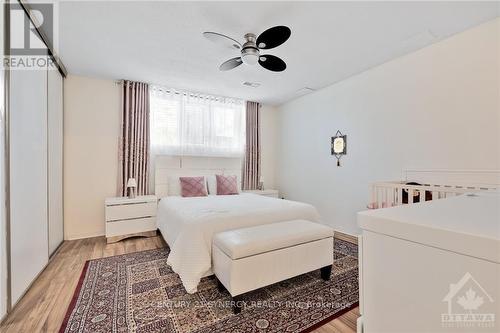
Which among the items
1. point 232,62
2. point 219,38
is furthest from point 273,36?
point 232,62

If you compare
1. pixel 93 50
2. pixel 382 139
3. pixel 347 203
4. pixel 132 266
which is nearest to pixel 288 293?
pixel 132 266

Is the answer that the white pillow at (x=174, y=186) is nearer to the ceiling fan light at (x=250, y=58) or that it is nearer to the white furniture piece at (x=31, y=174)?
the white furniture piece at (x=31, y=174)

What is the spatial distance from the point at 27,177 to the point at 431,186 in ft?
12.2

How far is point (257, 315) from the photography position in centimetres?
157

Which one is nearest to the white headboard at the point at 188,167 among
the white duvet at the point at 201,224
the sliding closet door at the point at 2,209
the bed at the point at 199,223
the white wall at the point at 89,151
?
the bed at the point at 199,223

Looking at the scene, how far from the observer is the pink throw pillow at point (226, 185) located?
3686 millimetres

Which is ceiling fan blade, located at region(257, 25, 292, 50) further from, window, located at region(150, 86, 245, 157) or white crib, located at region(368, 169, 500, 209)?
window, located at region(150, 86, 245, 157)

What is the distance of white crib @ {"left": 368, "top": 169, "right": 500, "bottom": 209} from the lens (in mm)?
2041

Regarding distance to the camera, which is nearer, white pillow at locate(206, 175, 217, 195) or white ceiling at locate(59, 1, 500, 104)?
white ceiling at locate(59, 1, 500, 104)

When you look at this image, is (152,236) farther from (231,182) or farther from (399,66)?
(399,66)

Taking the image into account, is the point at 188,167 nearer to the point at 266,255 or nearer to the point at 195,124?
the point at 195,124

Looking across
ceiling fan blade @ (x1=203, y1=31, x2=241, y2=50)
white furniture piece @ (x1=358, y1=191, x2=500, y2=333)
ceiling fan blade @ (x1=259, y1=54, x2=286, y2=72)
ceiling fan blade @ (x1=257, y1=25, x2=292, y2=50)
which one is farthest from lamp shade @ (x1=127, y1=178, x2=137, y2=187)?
white furniture piece @ (x1=358, y1=191, x2=500, y2=333)

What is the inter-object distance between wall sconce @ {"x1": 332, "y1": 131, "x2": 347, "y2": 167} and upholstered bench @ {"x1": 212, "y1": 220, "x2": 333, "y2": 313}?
1788 millimetres

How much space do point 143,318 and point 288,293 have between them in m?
1.11
